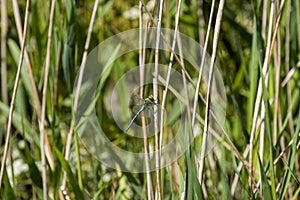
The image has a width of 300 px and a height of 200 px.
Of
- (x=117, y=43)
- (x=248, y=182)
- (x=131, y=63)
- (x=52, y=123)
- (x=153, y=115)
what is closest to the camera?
(x=153, y=115)

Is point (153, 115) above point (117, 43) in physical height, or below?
below

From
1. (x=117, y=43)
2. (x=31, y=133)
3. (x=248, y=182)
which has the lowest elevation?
(x=248, y=182)

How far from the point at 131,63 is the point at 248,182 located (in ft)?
2.02

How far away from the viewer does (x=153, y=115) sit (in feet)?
2.76

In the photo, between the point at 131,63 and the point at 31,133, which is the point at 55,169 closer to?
the point at 31,133

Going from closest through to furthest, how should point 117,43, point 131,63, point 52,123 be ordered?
point 52,123 < point 117,43 < point 131,63

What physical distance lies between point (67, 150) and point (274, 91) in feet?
1.21

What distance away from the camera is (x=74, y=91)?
3.48ft

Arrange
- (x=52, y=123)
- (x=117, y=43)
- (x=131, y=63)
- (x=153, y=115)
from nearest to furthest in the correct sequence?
(x=153, y=115), (x=52, y=123), (x=117, y=43), (x=131, y=63)

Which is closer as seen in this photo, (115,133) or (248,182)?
(248,182)

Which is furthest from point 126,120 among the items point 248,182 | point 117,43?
point 248,182

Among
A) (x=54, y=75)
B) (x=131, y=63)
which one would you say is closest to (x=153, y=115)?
(x=54, y=75)

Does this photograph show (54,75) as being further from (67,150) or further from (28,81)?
(67,150)

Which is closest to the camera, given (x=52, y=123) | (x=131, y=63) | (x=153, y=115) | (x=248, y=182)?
(x=153, y=115)
